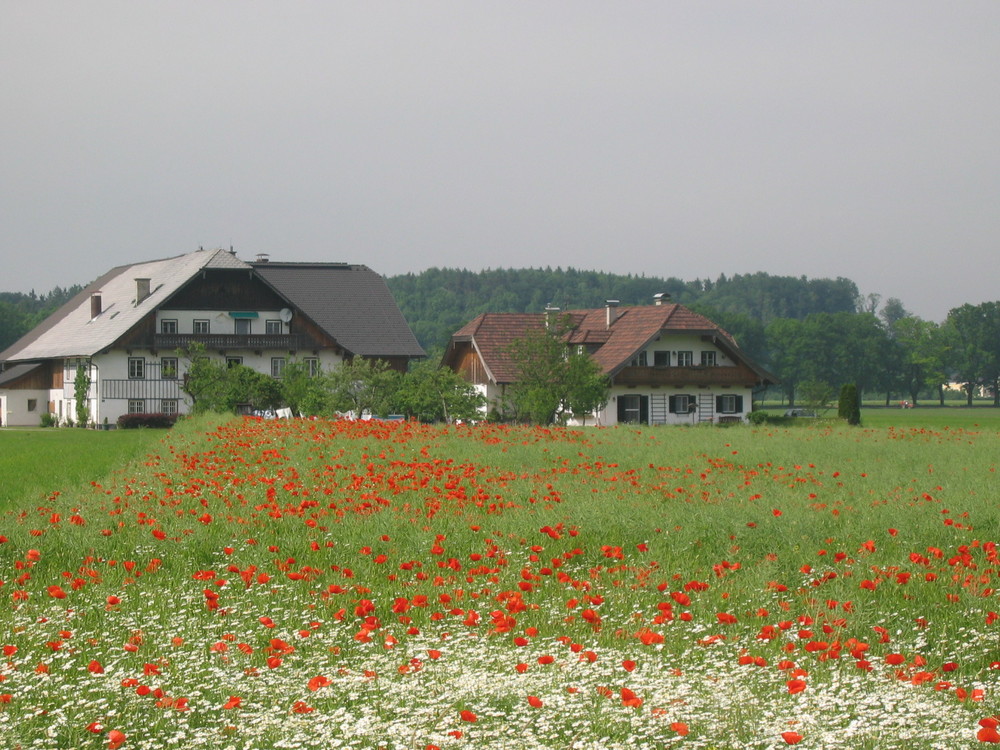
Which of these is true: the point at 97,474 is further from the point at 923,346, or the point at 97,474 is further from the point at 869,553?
the point at 923,346

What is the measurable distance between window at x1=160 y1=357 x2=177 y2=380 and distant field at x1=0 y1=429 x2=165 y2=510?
17243 mm

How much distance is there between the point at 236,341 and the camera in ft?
198

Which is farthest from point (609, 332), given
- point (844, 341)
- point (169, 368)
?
point (844, 341)

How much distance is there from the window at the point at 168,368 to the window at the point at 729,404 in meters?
27.7

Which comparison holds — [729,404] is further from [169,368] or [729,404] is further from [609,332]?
[169,368]

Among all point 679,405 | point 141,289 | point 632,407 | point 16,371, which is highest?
point 141,289

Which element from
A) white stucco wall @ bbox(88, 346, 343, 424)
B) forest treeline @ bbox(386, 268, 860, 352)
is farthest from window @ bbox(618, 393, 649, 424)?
forest treeline @ bbox(386, 268, 860, 352)

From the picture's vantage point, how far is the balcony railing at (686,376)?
2331 inches

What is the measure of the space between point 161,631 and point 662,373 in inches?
2069

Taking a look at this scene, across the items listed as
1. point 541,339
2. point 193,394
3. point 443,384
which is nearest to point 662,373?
point 541,339

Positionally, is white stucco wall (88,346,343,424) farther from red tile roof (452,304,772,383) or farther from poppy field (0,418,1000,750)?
poppy field (0,418,1000,750)

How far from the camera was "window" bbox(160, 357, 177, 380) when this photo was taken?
5916 cm

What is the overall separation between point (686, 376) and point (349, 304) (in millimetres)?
20898

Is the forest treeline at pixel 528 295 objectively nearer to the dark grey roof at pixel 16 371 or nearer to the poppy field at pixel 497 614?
the dark grey roof at pixel 16 371
